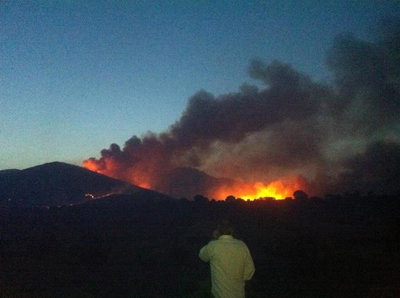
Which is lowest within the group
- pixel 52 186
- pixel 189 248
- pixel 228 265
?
pixel 228 265

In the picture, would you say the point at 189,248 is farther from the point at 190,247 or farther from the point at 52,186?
the point at 52,186

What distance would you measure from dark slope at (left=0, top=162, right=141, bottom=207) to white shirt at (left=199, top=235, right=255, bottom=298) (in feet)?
189

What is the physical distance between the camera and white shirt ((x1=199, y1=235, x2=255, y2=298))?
5574 mm

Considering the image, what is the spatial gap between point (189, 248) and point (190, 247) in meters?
0.38

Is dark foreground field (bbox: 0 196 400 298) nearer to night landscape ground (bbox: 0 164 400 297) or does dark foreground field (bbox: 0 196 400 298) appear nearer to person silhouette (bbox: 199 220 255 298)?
night landscape ground (bbox: 0 164 400 297)

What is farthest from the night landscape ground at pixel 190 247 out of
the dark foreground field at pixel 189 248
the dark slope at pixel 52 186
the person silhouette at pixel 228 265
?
the dark slope at pixel 52 186

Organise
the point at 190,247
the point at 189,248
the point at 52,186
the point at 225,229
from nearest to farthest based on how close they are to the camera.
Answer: the point at 225,229 < the point at 189,248 < the point at 190,247 < the point at 52,186

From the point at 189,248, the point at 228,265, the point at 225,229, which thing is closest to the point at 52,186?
the point at 189,248

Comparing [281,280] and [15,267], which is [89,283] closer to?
[15,267]

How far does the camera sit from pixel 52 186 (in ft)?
225

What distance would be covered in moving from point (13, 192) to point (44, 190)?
4494 mm

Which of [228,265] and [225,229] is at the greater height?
[225,229]

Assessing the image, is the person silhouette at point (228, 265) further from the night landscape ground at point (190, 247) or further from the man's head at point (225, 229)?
the night landscape ground at point (190, 247)

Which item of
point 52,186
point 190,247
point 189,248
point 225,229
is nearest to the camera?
point 225,229
